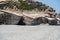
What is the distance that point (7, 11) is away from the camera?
1195 inches

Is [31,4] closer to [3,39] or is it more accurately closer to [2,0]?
[2,0]

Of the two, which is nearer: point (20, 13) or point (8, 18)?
point (8, 18)

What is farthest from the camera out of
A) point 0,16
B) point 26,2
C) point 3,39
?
point 26,2

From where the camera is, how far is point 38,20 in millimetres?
32156

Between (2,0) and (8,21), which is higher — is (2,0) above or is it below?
above

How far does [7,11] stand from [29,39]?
19328 millimetres

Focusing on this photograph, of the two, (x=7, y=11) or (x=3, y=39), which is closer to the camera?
(x=3, y=39)

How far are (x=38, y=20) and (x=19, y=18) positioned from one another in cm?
369

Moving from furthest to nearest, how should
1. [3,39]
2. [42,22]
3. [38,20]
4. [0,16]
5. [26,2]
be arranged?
[26,2] → [42,22] → [38,20] → [0,16] → [3,39]

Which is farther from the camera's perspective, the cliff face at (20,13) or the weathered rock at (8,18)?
the cliff face at (20,13)

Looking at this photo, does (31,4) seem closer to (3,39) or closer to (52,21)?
(52,21)

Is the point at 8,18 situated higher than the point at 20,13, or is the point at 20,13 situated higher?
the point at 20,13

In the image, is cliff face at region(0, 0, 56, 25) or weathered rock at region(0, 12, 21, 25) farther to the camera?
cliff face at region(0, 0, 56, 25)

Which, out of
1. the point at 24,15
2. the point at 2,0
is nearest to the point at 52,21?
the point at 24,15
